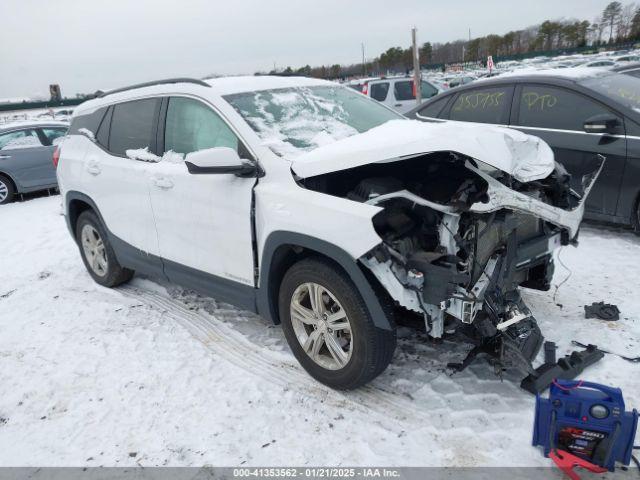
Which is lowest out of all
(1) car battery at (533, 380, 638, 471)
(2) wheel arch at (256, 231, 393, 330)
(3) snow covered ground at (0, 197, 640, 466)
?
(3) snow covered ground at (0, 197, 640, 466)

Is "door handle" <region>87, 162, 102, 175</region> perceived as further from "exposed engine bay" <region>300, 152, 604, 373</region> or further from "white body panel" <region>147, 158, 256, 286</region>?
"exposed engine bay" <region>300, 152, 604, 373</region>

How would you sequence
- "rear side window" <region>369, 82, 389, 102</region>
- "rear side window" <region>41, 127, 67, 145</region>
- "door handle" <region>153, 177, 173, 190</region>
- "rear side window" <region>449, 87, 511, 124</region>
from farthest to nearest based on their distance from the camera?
"rear side window" <region>369, 82, 389, 102</region>
"rear side window" <region>41, 127, 67, 145</region>
"rear side window" <region>449, 87, 511, 124</region>
"door handle" <region>153, 177, 173, 190</region>

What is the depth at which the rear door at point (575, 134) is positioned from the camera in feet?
16.6

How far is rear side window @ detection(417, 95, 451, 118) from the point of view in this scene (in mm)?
6531

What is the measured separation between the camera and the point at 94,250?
17.4 feet

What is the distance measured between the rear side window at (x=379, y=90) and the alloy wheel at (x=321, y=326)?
12.0m

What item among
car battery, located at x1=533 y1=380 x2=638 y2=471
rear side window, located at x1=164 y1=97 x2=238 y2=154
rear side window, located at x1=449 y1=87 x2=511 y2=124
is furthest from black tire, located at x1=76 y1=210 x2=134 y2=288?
rear side window, located at x1=449 y1=87 x2=511 y2=124

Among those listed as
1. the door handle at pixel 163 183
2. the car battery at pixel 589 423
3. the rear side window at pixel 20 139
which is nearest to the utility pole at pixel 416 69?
the rear side window at pixel 20 139

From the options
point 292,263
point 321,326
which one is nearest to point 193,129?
point 292,263

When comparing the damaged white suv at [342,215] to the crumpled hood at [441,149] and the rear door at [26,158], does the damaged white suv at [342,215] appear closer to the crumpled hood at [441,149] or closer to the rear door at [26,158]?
the crumpled hood at [441,149]

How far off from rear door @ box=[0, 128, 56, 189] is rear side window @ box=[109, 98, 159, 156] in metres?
7.36

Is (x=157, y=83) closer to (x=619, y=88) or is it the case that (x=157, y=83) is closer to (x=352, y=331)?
(x=352, y=331)

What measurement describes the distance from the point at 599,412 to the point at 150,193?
3.43m

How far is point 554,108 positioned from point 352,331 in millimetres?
3983
